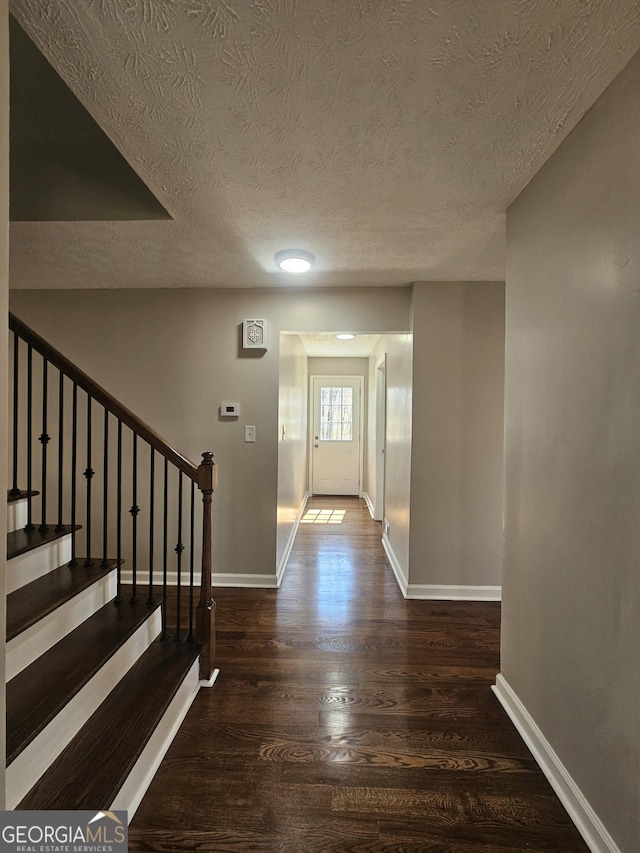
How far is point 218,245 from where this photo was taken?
8.07 feet

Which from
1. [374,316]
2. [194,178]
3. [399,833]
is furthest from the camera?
[374,316]

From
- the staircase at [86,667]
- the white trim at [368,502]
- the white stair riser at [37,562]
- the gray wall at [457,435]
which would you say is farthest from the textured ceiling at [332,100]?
the white trim at [368,502]

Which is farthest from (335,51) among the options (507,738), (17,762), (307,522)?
(307,522)

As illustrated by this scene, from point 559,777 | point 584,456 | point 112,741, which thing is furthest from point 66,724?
point 584,456

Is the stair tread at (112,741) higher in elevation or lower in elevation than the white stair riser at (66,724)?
lower

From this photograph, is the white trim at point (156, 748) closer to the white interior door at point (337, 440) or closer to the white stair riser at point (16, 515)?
the white stair riser at point (16, 515)

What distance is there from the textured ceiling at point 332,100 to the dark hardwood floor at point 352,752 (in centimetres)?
229

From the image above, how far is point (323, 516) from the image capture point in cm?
576

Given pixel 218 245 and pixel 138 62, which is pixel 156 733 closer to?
pixel 138 62

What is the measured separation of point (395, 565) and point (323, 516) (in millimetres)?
2153

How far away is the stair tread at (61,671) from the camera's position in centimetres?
125

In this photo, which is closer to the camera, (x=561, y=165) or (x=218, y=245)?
(x=561, y=165)

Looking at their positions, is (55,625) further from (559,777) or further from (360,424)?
(360,424)

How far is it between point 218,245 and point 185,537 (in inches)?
84.4
